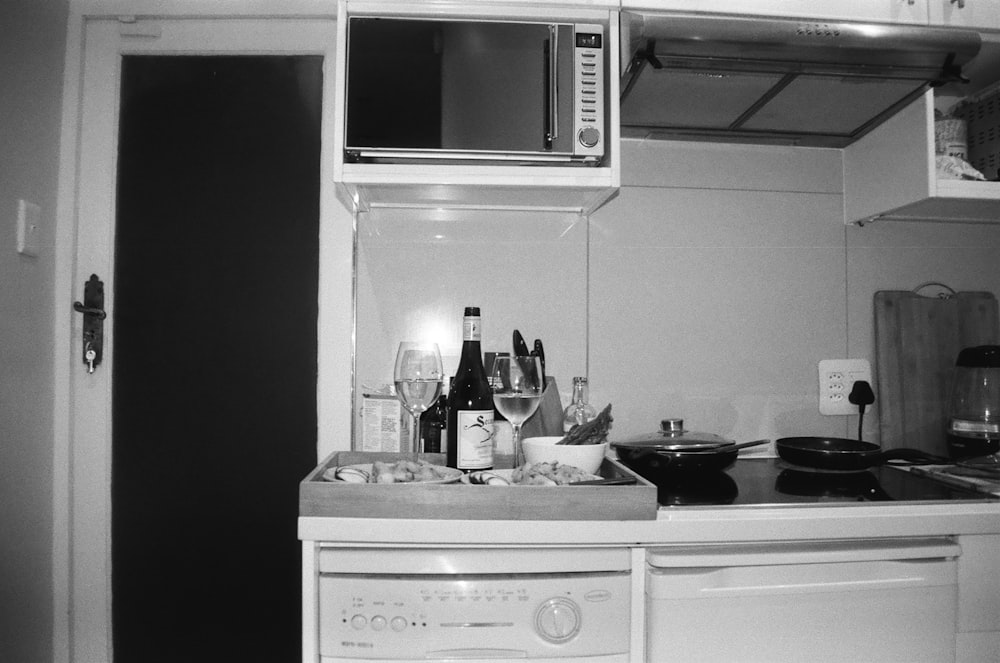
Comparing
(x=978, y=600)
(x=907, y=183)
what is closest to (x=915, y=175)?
(x=907, y=183)

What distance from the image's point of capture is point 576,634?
96 cm

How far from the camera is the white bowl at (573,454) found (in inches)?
44.3

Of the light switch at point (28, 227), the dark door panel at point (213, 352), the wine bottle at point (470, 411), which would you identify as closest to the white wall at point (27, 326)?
the light switch at point (28, 227)

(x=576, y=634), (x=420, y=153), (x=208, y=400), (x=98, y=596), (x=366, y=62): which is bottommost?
(x=98, y=596)

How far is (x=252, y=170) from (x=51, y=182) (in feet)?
1.52

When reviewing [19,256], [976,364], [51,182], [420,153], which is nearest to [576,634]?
[420,153]

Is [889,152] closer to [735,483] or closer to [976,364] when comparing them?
[976,364]

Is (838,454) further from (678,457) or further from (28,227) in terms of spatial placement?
(28,227)

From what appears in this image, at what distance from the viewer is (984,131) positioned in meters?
1.49

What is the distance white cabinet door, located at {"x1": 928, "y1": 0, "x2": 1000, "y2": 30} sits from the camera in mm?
1241

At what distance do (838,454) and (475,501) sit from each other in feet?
2.68

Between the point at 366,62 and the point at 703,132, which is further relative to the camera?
the point at 703,132

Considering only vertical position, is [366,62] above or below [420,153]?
above

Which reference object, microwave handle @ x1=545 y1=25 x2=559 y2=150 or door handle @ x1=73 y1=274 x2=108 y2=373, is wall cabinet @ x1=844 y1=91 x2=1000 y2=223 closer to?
microwave handle @ x1=545 y1=25 x2=559 y2=150
